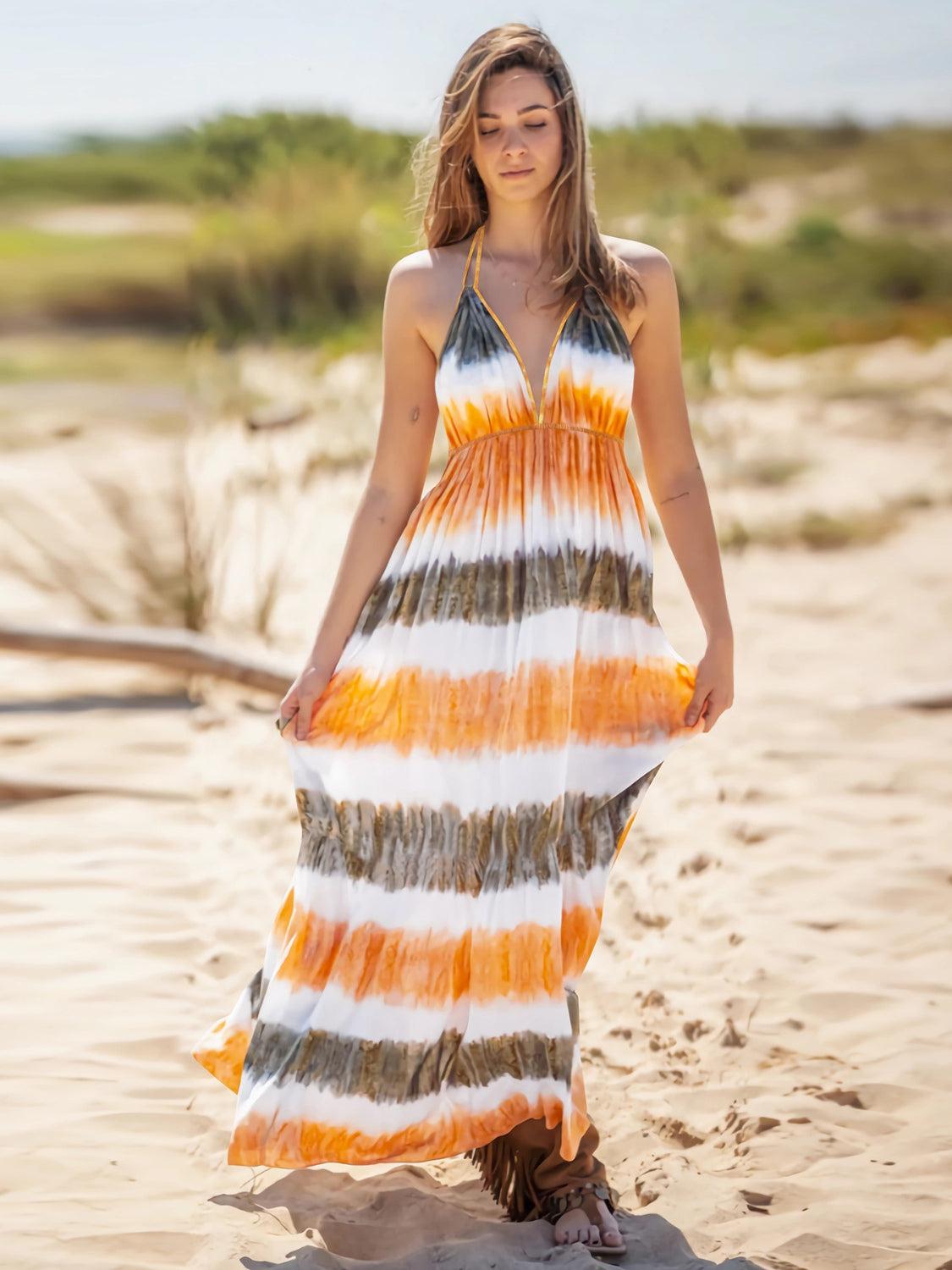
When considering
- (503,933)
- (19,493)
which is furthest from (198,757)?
(19,493)

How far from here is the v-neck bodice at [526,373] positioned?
213cm

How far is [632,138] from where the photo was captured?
8781 mm

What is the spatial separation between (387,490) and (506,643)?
322mm

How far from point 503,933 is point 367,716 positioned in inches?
15.4

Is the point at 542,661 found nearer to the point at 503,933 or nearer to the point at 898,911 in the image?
the point at 503,933

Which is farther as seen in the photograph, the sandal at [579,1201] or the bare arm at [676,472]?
the bare arm at [676,472]

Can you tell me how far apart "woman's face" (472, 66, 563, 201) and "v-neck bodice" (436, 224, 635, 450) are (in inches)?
6.9

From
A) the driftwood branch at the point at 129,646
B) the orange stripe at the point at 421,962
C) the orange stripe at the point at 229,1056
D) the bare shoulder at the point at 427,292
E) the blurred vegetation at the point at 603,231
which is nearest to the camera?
the orange stripe at the point at 421,962

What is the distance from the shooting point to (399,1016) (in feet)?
6.97

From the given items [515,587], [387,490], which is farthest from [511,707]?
[387,490]

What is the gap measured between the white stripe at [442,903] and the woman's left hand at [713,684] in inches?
11.7

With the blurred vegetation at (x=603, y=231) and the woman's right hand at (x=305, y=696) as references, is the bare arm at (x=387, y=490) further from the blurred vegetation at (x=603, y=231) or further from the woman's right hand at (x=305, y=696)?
the blurred vegetation at (x=603, y=231)

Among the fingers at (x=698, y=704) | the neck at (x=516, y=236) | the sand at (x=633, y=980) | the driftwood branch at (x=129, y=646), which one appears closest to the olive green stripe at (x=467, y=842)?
the fingers at (x=698, y=704)

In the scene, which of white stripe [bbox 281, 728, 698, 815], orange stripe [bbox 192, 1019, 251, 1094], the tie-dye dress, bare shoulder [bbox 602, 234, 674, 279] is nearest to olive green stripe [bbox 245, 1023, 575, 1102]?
the tie-dye dress
